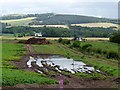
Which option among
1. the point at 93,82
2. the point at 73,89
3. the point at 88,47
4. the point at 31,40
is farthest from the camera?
the point at 31,40

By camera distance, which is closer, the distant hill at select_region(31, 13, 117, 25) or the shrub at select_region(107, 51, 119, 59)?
the shrub at select_region(107, 51, 119, 59)

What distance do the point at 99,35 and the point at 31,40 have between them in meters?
30.5

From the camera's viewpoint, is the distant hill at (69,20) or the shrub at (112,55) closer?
the shrub at (112,55)

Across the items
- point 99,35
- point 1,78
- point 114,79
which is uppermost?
point 1,78

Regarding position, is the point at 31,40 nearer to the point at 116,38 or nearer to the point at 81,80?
the point at 116,38

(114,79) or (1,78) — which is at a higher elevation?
(1,78)

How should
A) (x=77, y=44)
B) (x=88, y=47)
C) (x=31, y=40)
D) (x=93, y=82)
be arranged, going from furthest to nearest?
(x=31, y=40), (x=77, y=44), (x=88, y=47), (x=93, y=82)

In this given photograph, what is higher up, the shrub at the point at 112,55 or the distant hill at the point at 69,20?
the shrub at the point at 112,55

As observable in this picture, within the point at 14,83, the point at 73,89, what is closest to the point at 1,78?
the point at 14,83

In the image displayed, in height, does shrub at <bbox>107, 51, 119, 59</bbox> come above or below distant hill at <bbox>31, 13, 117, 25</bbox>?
above

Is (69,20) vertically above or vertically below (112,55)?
below

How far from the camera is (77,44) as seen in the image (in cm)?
5038

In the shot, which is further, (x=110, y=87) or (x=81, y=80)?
(x=81, y=80)

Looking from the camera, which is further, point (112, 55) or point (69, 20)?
point (69, 20)
